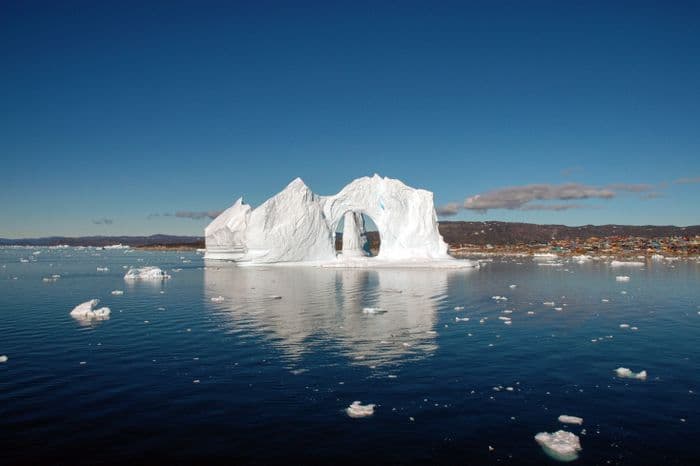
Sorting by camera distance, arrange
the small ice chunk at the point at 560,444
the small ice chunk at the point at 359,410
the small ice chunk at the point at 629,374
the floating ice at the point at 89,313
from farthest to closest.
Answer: the floating ice at the point at 89,313 < the small ice chunk at the point at 629,374 < the small ice chunk at the point at 359,410 < the small ice chunk at the point at 560,444

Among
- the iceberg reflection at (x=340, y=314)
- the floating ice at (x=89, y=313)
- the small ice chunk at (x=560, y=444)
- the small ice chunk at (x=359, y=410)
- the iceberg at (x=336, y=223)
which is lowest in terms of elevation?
the small ice chunk at (x=560, y=444)

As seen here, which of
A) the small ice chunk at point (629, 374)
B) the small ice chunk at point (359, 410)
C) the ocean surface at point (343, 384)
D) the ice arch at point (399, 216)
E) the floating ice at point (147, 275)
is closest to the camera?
the ocean surface at point (343, 384)

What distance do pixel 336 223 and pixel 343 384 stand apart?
4424 centimetres

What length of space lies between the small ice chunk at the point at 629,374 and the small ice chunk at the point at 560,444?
4646 mm

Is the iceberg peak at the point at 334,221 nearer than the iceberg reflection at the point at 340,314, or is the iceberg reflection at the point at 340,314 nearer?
the iceberg reflection at the point at 340,314

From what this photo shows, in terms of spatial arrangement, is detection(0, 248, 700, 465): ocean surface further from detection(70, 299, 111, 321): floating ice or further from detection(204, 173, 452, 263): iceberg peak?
detection(204, 173, 452, 263): iceberg peak

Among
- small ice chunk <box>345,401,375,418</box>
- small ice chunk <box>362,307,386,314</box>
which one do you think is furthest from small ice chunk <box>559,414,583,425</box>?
small ice chunk <box>362,307,386,314</box>

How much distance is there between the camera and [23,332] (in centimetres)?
1738

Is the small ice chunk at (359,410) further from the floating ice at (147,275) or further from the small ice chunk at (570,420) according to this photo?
the floating ice at (147,275)

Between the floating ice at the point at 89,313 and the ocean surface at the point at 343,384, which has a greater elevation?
the floating ice at the point at 89,313

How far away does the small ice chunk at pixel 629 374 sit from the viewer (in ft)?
39.4

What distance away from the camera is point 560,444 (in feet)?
26.4

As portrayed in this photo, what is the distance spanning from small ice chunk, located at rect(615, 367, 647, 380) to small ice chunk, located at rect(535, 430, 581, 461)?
15.2 feet

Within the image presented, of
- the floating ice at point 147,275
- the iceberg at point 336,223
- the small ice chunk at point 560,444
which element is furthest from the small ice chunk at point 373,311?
the iceberg at point 336,223
